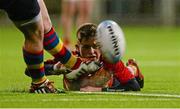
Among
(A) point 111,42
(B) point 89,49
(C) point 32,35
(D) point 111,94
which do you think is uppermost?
(C) point 32,35

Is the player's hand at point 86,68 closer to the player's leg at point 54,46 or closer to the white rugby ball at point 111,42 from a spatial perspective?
the player's leg at point 54,46

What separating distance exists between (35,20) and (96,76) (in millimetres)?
825

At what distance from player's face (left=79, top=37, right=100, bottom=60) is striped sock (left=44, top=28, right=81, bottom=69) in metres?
0.14

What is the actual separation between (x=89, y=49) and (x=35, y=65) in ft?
2.06

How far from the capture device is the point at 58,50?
6.78 m

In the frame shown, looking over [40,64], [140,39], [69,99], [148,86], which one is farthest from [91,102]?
[140,39]

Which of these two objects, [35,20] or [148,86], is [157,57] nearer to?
[148,86]

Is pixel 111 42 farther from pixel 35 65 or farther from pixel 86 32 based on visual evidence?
pixel 35 65

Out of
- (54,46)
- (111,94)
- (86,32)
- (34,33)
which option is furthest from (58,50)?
(111,94)

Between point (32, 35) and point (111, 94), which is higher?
point (32, 35)

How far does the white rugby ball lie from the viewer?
642cm

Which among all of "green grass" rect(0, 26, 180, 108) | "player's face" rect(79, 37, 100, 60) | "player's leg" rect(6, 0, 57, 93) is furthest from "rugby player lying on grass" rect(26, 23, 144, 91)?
"player's leg" rect(6, 0, 57, 93)

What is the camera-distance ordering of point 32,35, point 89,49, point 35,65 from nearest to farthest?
point 32,35
point 35,65
point 89,49

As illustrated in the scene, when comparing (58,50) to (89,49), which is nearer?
(58,50)
